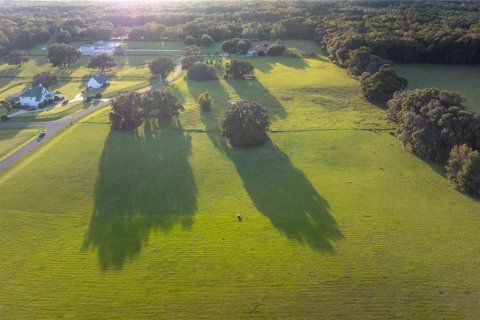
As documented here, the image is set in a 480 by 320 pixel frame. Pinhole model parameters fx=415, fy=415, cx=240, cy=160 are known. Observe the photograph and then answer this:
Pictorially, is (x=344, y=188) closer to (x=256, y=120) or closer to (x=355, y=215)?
(x=355, y=215)

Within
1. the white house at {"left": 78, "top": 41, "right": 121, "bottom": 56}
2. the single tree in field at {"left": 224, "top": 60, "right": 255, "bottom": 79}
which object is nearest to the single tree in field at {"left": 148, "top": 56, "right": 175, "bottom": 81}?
the single tree in field at {"left": 224, "top": 60, "right": 255, "bottom": 79}

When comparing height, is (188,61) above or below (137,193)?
above

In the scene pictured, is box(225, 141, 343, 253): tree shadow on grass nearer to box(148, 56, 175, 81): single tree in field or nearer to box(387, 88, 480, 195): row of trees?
box(387, 88, 480, 195): row of trees

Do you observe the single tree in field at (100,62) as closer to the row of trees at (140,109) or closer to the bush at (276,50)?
the row of trees at (140,109)

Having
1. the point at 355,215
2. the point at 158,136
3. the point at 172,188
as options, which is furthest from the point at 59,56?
the point at 355,215

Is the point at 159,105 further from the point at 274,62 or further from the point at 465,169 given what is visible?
the point at 274,62

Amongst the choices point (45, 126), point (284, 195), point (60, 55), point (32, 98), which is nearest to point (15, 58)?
point (60, 55)
